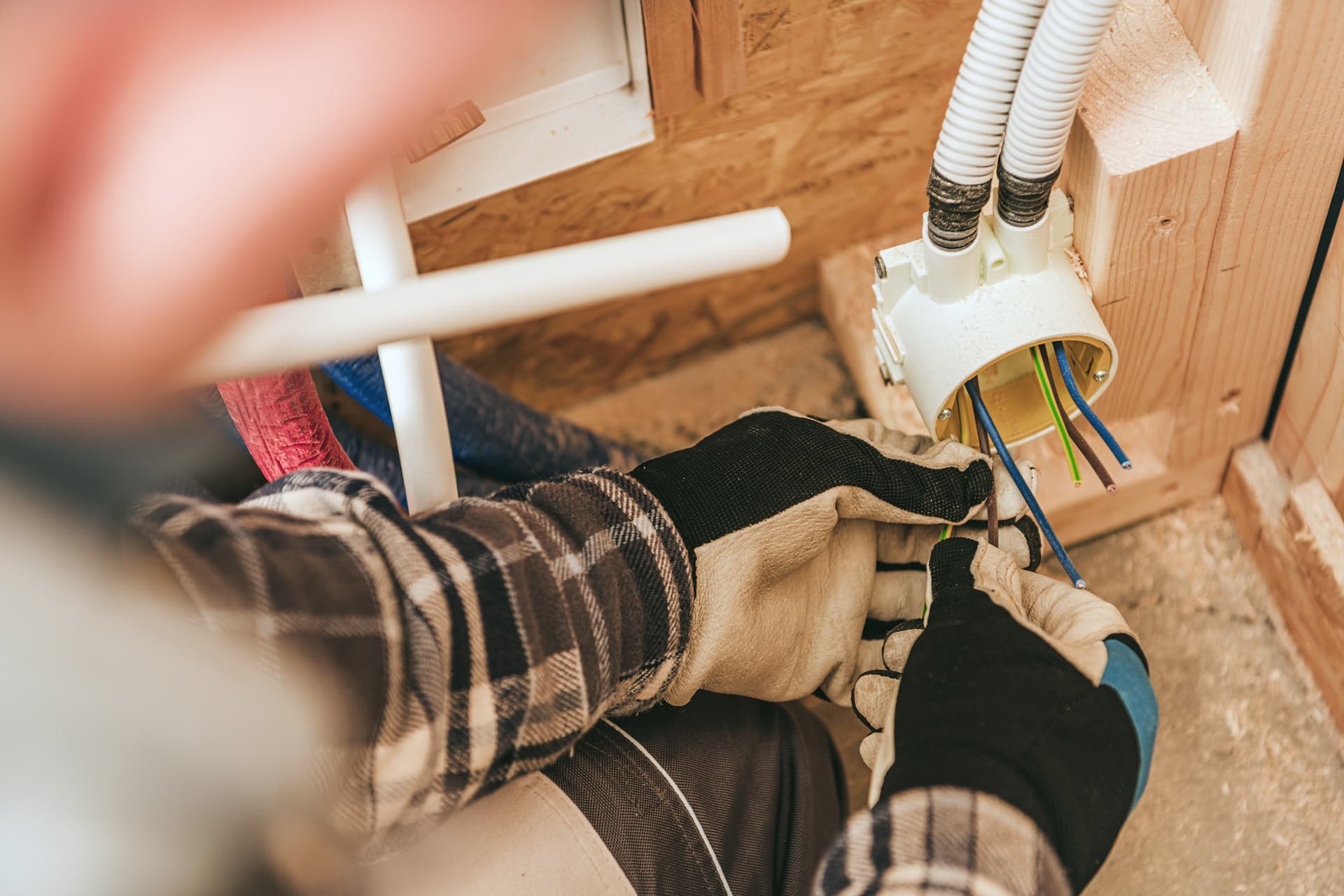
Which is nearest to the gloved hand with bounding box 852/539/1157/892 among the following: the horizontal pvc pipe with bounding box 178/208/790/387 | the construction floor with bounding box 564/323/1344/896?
the horizontal pvc pipe with bounding box 178/208/790/387

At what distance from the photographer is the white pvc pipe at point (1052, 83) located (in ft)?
1.60

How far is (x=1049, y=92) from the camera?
1.70 feet

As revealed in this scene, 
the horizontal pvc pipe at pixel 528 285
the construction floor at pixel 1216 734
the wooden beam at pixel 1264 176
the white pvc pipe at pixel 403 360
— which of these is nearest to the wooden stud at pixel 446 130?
the white pvc pipe at pixel 403 360

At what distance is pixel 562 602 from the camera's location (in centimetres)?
52

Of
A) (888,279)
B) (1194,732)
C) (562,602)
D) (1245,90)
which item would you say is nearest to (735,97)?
(888,279)

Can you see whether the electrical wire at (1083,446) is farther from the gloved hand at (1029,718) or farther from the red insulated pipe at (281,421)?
the red insulated pipe at (281,421)

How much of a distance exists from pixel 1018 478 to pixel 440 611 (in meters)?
0.39

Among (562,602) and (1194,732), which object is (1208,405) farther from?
(562,602)

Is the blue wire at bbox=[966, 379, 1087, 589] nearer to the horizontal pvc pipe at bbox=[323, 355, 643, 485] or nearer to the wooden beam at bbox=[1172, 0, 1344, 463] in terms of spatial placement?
the wooden beam at bbox=[1172, 0, 1344, 463]

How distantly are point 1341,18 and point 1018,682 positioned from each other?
39 cm

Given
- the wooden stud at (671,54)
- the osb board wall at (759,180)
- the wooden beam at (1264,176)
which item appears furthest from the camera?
the osb board wall at (759,180)

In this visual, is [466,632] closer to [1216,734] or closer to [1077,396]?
[1077,396]

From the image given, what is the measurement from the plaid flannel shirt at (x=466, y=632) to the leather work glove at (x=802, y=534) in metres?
0.03

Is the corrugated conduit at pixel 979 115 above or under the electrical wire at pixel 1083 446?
above
